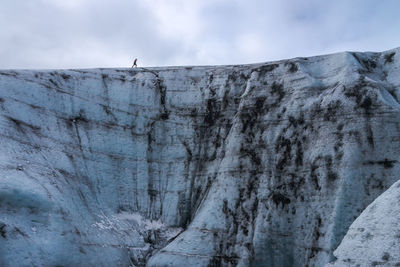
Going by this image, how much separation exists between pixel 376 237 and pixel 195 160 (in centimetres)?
1345

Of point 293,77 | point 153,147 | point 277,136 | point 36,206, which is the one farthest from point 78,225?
point 293,77

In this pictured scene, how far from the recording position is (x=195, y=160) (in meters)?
22.1

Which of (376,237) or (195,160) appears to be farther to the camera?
(195,160)

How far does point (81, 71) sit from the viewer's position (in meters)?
23.6

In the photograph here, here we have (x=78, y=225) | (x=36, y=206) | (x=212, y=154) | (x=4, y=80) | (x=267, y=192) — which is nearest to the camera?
(x=36, y=206)

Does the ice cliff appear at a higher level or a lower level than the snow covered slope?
higher

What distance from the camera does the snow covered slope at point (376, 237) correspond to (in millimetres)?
8776

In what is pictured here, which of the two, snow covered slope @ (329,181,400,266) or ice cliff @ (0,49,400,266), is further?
ice cliff @ (0,49,400,266)

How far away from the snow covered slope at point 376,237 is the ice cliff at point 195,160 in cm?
625

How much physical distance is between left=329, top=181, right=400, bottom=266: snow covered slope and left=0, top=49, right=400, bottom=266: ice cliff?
6254mm

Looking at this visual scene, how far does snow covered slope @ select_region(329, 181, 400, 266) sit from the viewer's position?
28.8 ft

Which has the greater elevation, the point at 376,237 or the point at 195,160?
the point at 195,160

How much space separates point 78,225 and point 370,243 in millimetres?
11824

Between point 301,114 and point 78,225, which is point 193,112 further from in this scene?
point 78,225
